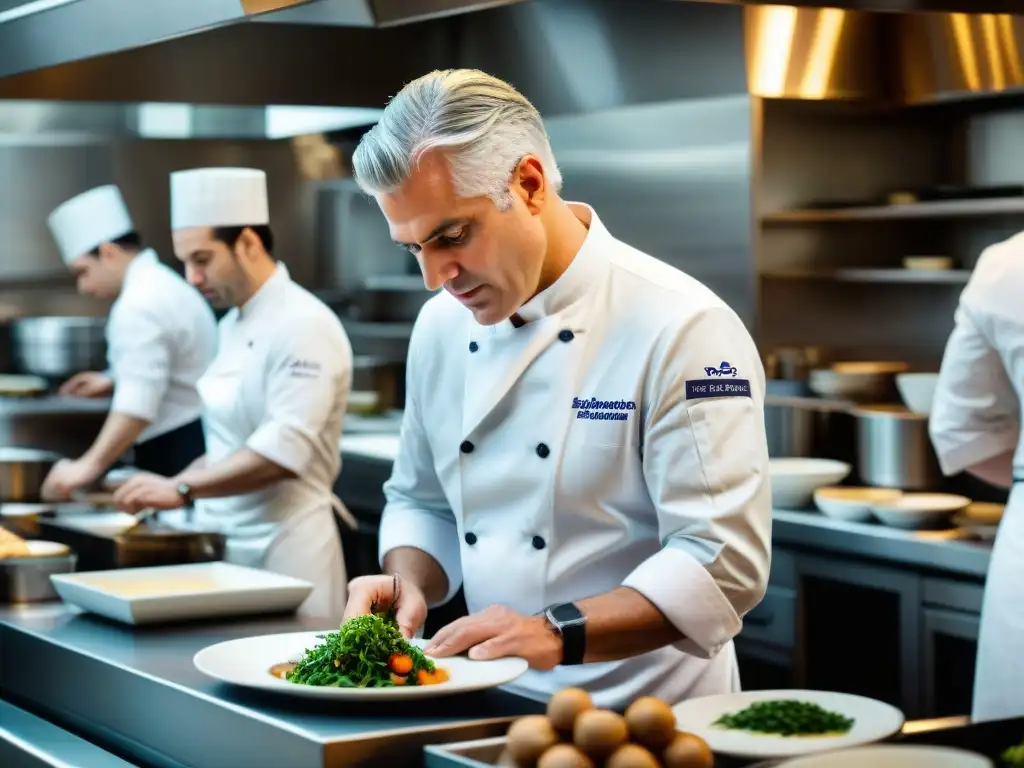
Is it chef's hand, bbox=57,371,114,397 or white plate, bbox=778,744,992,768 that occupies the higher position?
chef's hand, bbox=57,371,114,397

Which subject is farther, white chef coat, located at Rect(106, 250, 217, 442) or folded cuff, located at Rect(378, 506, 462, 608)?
white chef coat, located at Rect(106, 250, 217, 442)

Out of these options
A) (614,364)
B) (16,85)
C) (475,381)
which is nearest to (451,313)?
(475,381)

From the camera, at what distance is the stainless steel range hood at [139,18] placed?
6.66ft

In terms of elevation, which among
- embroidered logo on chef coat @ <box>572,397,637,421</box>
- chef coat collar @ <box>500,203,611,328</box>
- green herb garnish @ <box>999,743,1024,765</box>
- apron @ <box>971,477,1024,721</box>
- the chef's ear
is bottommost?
apron @ <box>971,477,1024,721</box>

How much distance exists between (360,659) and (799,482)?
2.48 meters

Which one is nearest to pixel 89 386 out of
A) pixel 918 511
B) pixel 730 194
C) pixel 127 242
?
pixel 127 242

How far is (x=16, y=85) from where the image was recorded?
4.86 meters

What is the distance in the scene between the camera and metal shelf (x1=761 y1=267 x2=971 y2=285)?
15.0 feet

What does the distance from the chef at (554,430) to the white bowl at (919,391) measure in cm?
197

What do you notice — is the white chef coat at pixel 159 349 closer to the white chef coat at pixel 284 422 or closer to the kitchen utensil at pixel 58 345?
the white chef coat at pixel 284 422

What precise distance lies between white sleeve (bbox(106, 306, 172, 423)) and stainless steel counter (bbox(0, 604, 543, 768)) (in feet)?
6.24

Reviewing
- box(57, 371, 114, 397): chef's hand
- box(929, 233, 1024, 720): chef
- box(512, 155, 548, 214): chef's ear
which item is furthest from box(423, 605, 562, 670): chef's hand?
box(57, 371, 114, 397): chef's hand

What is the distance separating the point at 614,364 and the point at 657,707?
28.0 inches

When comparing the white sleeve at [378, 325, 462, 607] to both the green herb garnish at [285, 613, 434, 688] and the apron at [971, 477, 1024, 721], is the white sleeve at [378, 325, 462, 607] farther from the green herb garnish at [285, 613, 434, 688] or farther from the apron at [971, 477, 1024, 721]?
the apron at [971, 477, 1024, 721]
